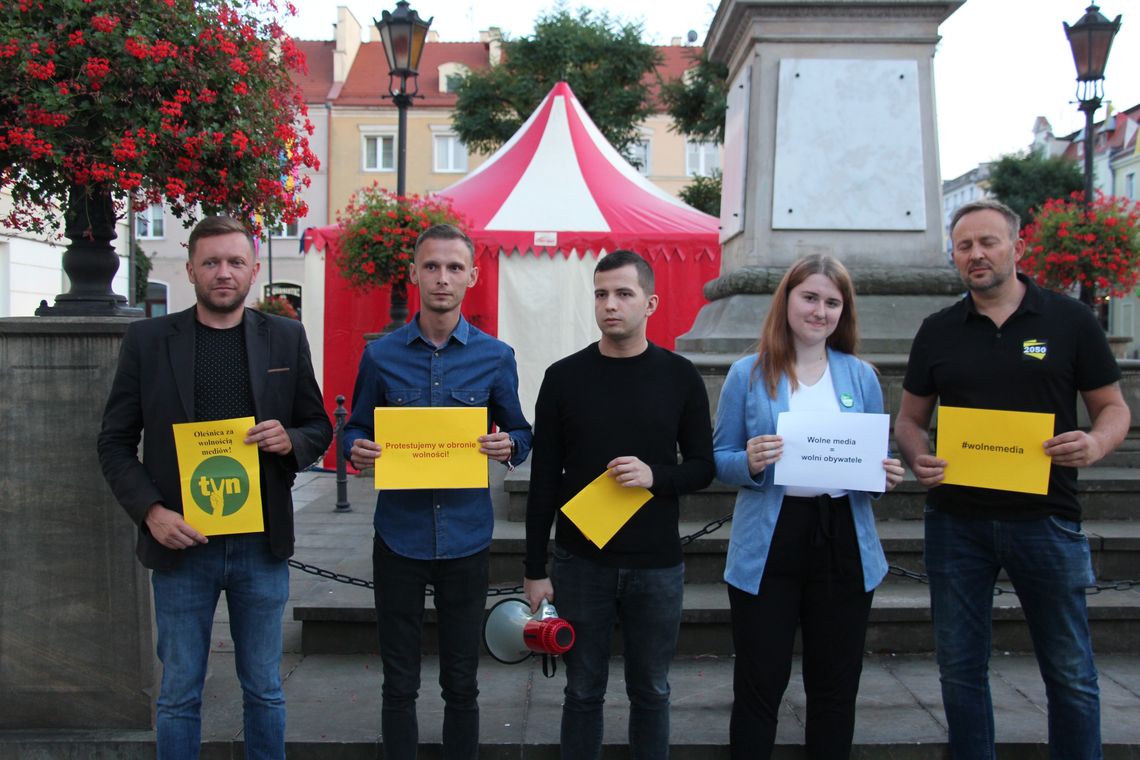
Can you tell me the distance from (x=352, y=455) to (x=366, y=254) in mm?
8042

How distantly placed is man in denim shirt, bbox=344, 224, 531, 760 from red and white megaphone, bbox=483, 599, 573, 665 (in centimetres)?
8

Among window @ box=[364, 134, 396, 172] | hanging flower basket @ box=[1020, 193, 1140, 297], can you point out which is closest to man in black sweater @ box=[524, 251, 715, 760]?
hanging flower basket @ box=[1020, 193, 1140, 297]

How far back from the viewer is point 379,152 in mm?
41500

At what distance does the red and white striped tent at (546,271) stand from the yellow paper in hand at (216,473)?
8.59 m

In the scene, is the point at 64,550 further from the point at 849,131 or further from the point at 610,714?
the point at 849,131

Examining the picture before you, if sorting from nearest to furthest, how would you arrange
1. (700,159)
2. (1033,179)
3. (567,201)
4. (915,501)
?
1. (915,501)
2. (567,201)
3. (1033,179)
4. (700,159)

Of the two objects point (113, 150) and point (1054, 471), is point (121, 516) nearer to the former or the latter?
point (113, 150)

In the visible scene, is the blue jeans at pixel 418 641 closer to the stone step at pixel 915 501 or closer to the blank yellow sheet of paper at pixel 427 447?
the blank yellow sheet of paper at pixel 427 447

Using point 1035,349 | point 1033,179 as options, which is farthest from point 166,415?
point 1033,179

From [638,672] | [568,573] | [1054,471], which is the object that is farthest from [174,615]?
[1054,471]

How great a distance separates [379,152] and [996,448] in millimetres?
41098

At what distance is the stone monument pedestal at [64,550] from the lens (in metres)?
3.52

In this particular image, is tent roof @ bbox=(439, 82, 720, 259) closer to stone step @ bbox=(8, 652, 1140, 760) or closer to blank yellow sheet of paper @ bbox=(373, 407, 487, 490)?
stone step @ bbox=(8, 652, 1140, 760)

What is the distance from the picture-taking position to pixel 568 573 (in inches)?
120
